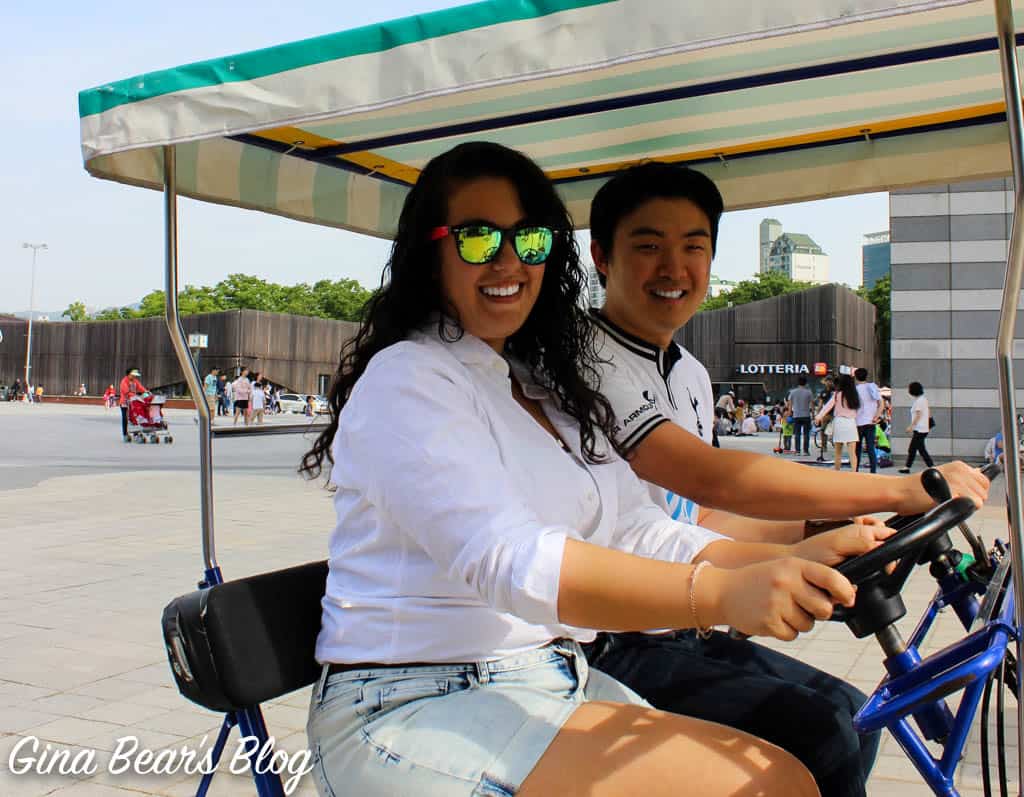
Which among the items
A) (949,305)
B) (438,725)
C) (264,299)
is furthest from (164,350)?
(438,725)

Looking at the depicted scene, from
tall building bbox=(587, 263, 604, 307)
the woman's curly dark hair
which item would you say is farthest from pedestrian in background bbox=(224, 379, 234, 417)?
the woman's curly dark hair

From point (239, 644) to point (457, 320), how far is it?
2.30 feet

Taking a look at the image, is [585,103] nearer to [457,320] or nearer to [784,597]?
[457,320]

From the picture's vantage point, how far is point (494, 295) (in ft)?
6.08

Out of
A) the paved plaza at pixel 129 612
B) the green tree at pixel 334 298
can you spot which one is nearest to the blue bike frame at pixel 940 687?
the paved plaza at pixel 129 612

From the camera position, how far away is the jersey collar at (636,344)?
2.61 m

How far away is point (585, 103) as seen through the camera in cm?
291

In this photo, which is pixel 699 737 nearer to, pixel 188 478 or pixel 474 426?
pixel 474 426

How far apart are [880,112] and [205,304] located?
83240mm

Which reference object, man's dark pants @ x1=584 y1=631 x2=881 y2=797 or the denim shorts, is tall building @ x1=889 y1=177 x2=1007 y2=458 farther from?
the denim shorts

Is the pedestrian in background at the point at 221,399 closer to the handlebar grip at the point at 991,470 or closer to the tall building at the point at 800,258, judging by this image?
the handlebar grip at the point at 991,470

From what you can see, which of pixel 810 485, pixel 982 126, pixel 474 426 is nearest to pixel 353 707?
pixel 474 426

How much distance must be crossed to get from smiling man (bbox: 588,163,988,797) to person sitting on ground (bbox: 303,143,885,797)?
11cm

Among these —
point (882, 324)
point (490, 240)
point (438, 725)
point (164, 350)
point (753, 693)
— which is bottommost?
point (753, 693)
